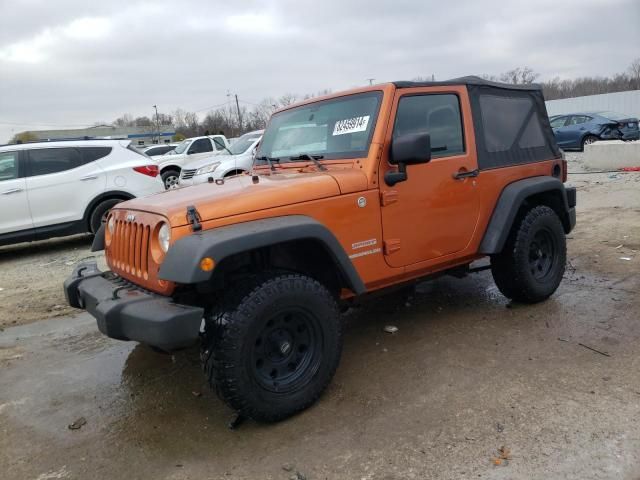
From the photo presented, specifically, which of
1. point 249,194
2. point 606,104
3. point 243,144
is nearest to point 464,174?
point 249,194

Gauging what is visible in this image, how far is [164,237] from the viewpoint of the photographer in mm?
2887

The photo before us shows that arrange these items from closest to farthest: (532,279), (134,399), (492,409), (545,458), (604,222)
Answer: (545,458), (492,409), (134,399), (532,279), (604,222)

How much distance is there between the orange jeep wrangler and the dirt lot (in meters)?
0.33

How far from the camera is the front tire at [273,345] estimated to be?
2748mm

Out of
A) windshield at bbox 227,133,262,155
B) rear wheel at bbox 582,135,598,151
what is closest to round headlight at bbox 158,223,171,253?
windshield at bbox 227,133,262,155

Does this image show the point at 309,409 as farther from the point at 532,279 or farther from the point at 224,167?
the point at 224,167

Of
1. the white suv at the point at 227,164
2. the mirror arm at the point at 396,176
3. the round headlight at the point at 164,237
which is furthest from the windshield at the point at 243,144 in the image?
the round headlight at the point at 164,237

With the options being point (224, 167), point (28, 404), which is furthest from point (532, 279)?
point (224, 167)

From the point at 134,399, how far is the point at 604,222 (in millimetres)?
6749

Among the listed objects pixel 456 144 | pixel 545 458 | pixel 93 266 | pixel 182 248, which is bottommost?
pixel 545 458

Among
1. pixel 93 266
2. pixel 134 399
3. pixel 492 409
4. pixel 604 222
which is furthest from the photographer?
pixel 604 222

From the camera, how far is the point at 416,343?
13.1ft

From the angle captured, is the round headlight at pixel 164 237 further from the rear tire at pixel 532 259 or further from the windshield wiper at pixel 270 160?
the rear tire at pixel 532 259

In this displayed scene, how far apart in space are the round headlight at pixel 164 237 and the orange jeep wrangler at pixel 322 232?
0.01m
